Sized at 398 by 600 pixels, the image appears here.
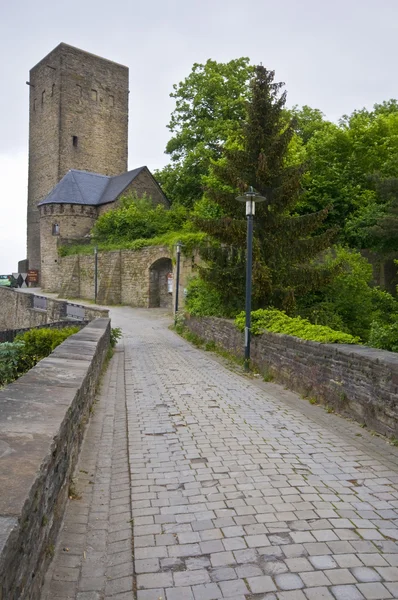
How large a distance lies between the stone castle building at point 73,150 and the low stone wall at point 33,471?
3675cm

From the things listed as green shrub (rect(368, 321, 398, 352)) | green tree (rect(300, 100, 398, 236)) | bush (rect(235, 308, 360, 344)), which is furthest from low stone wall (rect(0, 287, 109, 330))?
green shrub (rect(368, 321, 398, 352))

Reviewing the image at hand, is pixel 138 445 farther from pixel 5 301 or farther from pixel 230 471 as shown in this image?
pixel 5 301

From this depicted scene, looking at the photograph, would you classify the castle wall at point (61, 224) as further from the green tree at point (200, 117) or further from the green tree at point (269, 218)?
the green tree at point (269, 218)

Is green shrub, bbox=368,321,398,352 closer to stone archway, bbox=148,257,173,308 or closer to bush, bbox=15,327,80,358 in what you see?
bush, bbox=15,327,80,358

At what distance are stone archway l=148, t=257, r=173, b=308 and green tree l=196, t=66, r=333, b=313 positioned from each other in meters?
17.2

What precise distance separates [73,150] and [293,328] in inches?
1684

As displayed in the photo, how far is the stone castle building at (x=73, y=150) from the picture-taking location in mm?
41312

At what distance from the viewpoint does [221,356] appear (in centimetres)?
1349

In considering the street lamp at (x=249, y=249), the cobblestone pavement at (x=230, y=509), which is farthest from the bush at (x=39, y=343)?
the cobblestone pavement at (x=230, y=509)

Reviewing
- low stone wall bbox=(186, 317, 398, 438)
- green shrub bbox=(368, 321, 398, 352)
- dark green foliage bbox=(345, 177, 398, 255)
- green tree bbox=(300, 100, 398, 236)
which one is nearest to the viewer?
low stone wall bbox=(186, 317, 398, 438)

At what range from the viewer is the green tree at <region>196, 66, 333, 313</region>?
13328mm

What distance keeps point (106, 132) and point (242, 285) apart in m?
41.0

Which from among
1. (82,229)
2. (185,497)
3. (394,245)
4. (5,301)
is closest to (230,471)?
(185,497)

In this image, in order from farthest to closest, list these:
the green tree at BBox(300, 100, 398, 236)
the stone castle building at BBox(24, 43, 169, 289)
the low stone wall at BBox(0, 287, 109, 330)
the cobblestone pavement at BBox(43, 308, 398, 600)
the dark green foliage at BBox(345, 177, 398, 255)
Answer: the stone castle building at BBox(24, 43, 169, 289), the green tree at BBox(300, 100, 398, 236), the low stone wall at BBox(0, 287, 109, 330), the dark green foliage at BBox(345, 177, 398, 255), the cobblestone pavement at BBox(43, 308, 398, 600)
